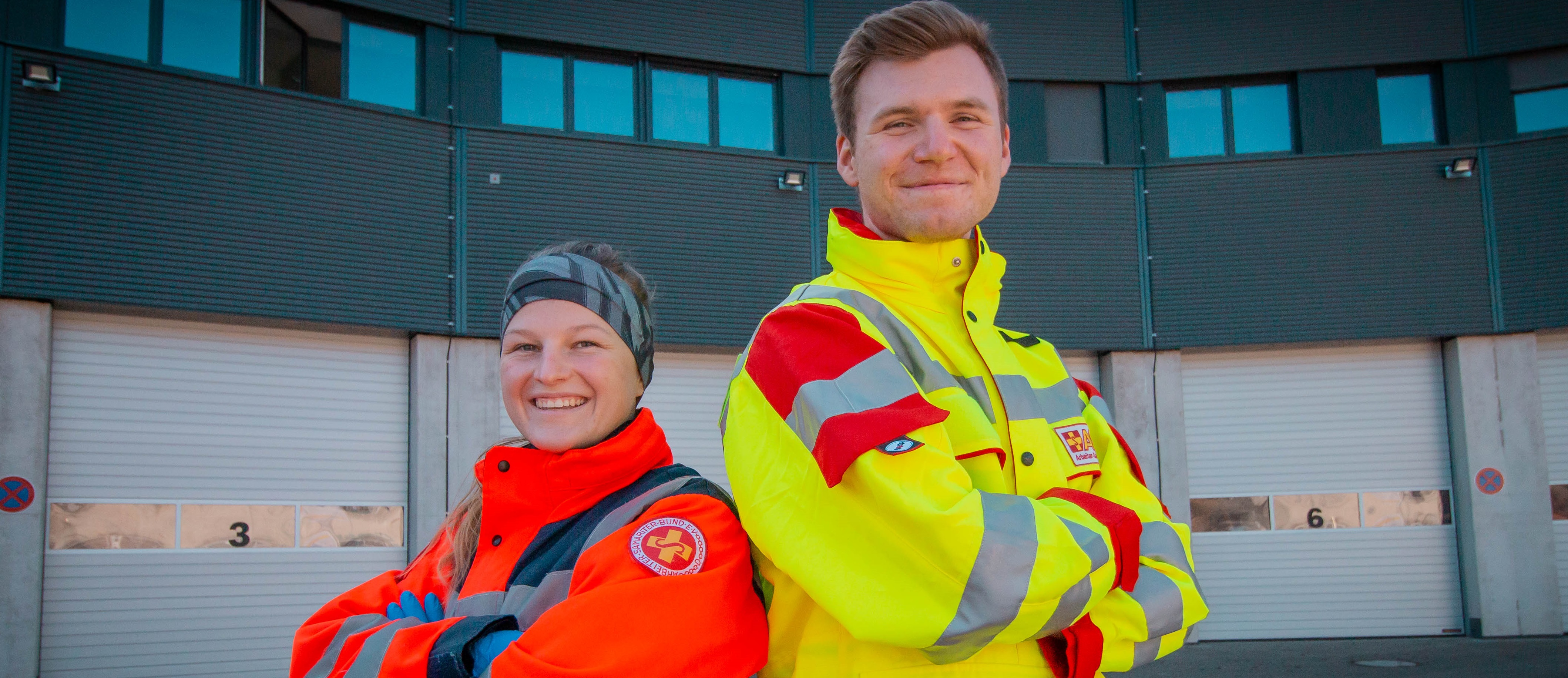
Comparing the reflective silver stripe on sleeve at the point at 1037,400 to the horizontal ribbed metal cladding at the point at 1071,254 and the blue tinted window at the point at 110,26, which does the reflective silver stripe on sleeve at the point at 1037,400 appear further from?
the horizontal ribbed metal cladding at the point at 1071,254

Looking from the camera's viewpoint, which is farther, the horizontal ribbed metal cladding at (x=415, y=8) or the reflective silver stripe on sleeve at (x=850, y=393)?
the horizontal ribbed metal cladding at (x=415, y=8)

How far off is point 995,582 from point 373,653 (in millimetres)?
1288

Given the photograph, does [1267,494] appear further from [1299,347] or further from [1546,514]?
[1546,514]

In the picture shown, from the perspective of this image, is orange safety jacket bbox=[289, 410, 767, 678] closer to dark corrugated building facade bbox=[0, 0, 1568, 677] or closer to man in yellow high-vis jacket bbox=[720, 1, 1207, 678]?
man in yellow high-vis jacket bbox=[720, 1, 1207, 678]

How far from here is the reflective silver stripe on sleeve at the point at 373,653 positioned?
203 cm

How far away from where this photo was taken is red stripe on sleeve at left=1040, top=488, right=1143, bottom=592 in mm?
1659

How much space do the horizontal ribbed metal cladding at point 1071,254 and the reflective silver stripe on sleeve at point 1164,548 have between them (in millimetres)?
12022

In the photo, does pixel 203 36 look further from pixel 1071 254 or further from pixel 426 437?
pixel 1071 254

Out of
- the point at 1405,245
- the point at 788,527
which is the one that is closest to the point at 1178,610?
the point at 788,527

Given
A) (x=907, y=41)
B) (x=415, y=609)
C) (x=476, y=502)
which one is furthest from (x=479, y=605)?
(x=907, y=41)

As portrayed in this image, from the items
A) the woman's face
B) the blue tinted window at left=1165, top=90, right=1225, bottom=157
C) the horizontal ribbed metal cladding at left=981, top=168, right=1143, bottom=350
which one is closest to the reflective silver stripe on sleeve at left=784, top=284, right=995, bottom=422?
the woman's face

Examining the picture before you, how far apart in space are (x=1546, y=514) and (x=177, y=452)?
54.1 feet

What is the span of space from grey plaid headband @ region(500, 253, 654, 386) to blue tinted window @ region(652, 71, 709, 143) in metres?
11.1

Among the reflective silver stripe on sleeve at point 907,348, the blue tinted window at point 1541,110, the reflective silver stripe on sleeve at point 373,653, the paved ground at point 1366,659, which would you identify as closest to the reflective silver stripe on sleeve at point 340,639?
the reflective silver stripe on sleeve at point 373,653
